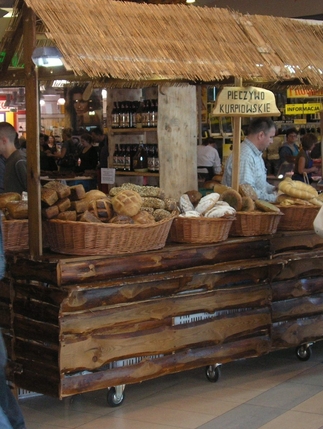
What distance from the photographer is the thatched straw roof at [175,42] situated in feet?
16.4

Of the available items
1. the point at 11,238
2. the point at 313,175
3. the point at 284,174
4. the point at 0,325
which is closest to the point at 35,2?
the point at 11,238

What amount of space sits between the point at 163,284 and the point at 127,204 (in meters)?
0.62

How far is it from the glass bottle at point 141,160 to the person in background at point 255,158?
3012 millimetres

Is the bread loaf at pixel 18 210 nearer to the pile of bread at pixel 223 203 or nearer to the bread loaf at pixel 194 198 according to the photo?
the pile of bread at pixel 223 203

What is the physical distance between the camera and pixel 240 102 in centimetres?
622

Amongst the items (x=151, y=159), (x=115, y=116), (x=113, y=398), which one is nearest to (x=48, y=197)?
(x=113, y=398)

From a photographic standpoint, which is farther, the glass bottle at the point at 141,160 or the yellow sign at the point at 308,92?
the glass bottle at the point at 141,160

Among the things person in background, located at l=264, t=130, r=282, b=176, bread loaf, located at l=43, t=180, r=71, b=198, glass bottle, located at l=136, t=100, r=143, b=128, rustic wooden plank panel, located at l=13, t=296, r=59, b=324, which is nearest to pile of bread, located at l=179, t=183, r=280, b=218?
bread loaf, located at l=43, t=180, r=71, b=198

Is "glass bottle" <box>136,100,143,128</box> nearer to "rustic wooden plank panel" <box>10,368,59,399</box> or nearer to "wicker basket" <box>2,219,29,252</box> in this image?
"wicker basket" <box>2,219,29,252</box>

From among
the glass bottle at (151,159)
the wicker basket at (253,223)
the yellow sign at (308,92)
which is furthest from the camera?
the glass bottle at (151,159)

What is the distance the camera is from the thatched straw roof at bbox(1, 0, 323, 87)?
196 inches

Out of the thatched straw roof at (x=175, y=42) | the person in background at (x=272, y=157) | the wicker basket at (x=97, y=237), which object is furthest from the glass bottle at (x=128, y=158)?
the person in background at (x=272, y=157)

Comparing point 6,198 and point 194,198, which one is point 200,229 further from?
point 6,198

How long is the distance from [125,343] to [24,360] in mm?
684
